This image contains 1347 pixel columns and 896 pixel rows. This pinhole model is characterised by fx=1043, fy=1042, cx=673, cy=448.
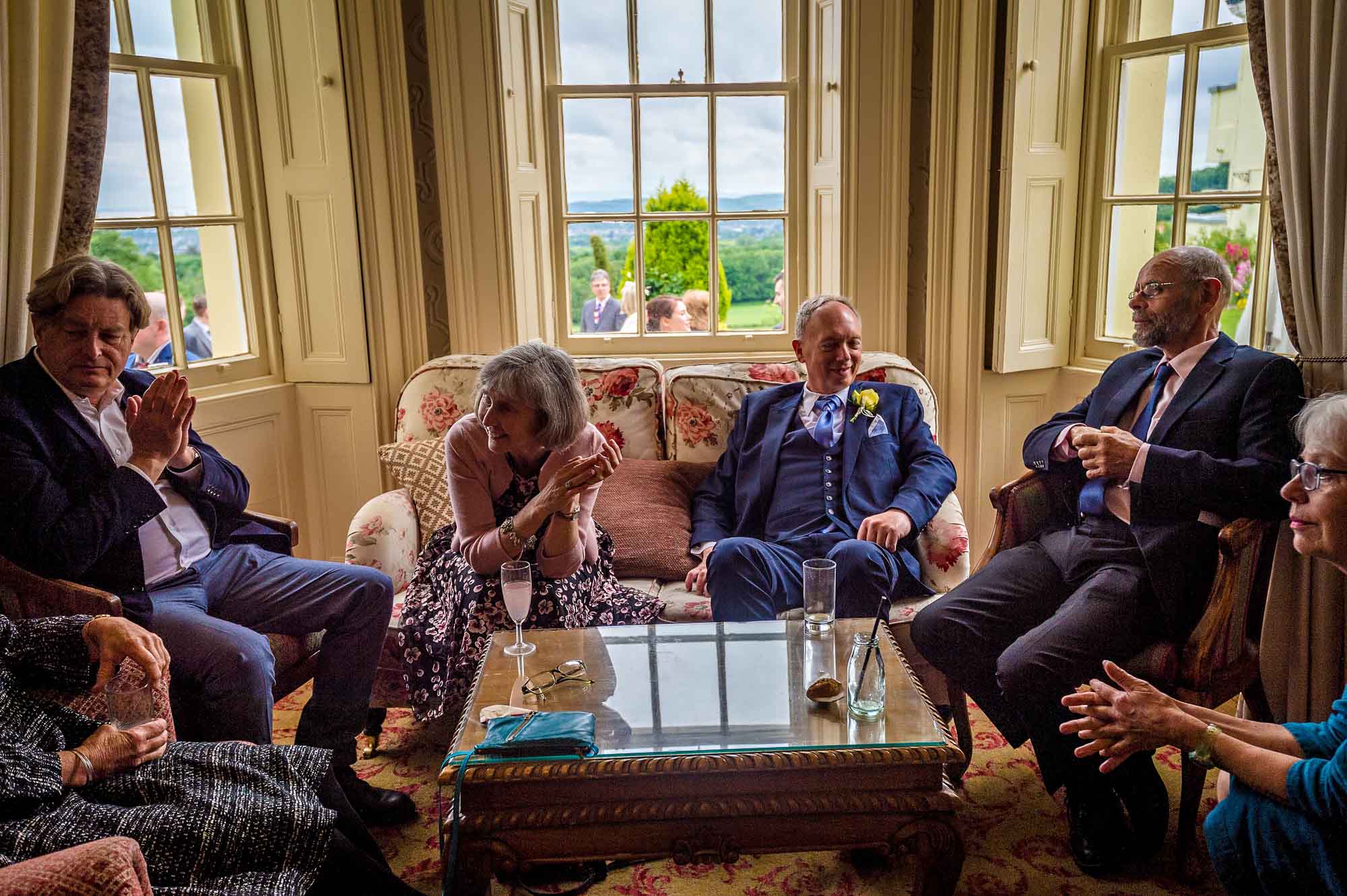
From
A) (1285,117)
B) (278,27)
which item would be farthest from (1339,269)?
(278,27)

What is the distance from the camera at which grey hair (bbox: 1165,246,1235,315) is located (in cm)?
250

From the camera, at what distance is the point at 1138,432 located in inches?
102

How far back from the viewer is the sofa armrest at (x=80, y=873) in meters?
1.28

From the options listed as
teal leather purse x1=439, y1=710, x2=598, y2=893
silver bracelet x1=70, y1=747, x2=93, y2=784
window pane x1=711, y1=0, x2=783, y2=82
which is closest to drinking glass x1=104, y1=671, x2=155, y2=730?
silver bracelet x1=70, y1=747, x2=93, y2=784

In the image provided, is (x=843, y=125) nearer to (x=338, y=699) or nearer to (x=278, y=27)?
(x=278, y=27)

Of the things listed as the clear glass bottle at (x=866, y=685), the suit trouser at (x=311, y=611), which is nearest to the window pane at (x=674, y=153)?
the suit trouser at (x=311, y=611)

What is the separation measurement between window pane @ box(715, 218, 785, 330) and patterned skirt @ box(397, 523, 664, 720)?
155 cm

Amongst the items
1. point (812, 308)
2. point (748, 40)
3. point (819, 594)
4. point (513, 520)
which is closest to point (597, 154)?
point (748, 40)

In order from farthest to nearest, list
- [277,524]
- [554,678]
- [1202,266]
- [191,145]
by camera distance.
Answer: [191,145] < [277,524] < [1202,266] < [554,678]

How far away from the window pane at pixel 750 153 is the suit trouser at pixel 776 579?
164 centimetres

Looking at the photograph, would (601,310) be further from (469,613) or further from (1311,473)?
(1311,473)

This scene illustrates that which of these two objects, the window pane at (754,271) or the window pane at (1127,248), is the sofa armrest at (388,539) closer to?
the window pane at (754,271)

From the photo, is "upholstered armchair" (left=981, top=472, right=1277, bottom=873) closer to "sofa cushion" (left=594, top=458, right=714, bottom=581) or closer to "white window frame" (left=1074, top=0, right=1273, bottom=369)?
"white window frame" (left=1074, top=0, right=1273, bottom=369)

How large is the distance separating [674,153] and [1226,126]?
181cm
